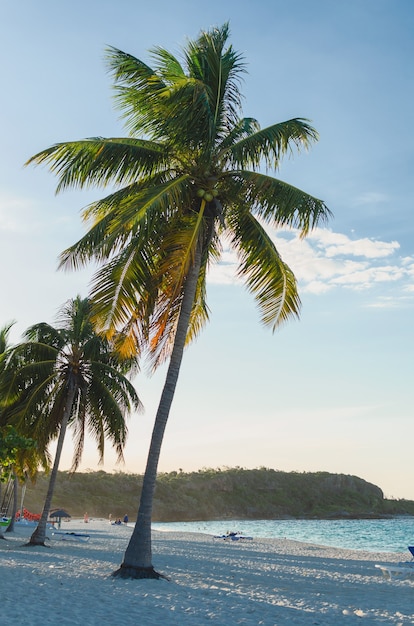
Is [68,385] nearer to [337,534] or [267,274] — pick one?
[267,274]

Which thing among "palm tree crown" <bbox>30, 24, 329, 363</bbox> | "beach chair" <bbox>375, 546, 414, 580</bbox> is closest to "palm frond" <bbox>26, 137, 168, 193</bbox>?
"palm tree crown" <bbox>30, 24, 329, 363</bbox>

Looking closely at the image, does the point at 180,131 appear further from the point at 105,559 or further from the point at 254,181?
the point at 105,559

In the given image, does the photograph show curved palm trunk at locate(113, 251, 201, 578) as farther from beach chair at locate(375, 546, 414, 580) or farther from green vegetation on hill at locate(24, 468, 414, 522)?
green vegetation on hill at locate(24, 468, 414, 522)

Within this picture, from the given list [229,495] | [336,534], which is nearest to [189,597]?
[336,534]

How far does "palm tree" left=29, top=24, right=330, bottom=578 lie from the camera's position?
1260cm

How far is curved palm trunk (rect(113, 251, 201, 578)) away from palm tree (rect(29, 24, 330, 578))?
3 cm

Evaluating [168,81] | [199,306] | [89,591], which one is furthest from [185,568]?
[168,81]

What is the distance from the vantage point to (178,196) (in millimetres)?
13070

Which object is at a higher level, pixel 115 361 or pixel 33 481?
pixel 115 361

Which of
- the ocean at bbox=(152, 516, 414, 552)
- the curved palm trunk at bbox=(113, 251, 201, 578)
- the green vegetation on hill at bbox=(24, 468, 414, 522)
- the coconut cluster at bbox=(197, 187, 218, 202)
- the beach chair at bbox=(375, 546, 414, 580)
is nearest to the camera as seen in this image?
the curved palm trunk at bbox=(113, 251, 201, 578)

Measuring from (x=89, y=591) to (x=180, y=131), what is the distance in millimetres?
9221

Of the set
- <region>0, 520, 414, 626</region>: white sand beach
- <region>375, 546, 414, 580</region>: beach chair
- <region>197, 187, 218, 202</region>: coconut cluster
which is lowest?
<region>0, 520, 414, 626</region>: white sand beach

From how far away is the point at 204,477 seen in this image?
436 feet

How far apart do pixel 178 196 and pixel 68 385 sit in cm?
915
